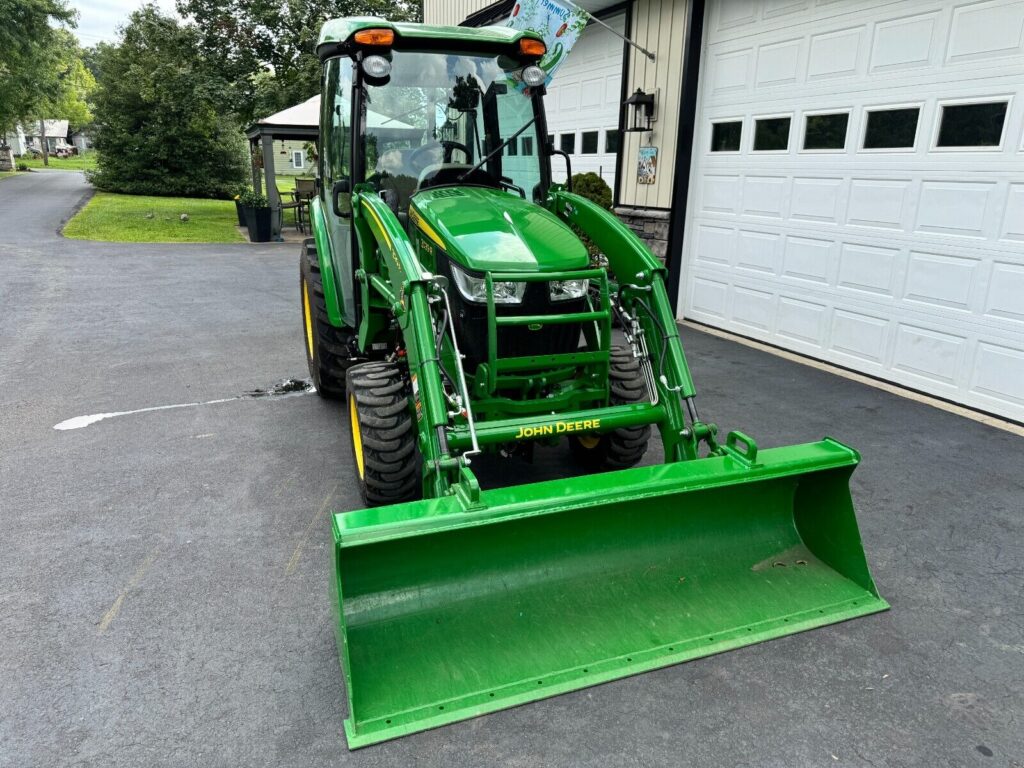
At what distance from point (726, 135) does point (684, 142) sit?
50 centimetres

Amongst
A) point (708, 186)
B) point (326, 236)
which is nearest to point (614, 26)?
point (708, 186)

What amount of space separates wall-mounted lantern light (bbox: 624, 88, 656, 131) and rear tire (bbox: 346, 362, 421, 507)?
601cm

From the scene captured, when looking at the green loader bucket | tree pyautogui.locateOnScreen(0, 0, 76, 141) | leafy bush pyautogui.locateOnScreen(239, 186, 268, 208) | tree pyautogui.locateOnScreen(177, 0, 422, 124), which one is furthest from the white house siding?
tree pyautogui.locateOnScreen(0, 0, 76, 141)

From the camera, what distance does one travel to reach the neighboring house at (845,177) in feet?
17.4

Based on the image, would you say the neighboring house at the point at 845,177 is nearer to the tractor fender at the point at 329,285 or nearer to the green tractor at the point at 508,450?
the green tractor at the point at 508,450

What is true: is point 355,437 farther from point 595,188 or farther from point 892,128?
point 595,188

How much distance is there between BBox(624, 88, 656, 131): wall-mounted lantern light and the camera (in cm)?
827

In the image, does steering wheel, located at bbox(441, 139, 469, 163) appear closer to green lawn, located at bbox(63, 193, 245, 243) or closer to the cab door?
the cab door

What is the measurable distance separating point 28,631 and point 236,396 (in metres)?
3.02

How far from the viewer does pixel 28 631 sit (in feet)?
9.55

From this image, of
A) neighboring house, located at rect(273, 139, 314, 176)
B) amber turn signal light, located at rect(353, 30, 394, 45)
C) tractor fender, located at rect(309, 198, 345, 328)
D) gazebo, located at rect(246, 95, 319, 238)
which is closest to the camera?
amber turn signal light, located at rect(353, 30, 394, 45)

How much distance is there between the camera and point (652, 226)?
8656 mm

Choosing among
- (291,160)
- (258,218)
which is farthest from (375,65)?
(291,160)

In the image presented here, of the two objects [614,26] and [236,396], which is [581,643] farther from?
[614,26]
